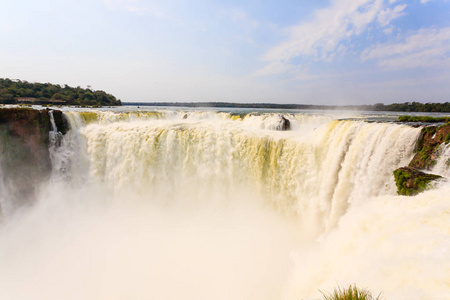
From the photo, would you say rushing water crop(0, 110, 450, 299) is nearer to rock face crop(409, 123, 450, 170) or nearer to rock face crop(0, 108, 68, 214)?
rock face crop(409, 123, 450, 170)

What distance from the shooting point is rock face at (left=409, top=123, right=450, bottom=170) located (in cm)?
511

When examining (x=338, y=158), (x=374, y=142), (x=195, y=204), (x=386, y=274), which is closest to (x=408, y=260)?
(x=386, y=274)

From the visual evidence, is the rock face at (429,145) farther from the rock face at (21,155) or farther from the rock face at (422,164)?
the rock face at (21,155)

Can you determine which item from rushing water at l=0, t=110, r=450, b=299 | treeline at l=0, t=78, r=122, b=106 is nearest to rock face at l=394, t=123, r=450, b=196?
rushing water at l=0, t=110, r=450, b=299

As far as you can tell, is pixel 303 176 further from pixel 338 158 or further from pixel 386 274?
pixel 386 274

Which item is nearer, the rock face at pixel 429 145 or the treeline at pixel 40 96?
the rock face at pixel 429 145

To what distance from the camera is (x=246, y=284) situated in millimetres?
6801

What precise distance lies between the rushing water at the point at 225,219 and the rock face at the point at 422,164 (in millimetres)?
198

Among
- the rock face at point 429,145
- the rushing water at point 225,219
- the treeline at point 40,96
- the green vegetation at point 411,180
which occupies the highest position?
the treeline at point 40,96

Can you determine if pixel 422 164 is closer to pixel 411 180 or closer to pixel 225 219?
pixel 411 180

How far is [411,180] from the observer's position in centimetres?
454

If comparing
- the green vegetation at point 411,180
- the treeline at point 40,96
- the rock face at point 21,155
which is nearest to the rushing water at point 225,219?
the green vegetation at point 411,180

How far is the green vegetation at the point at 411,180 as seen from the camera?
433 cm

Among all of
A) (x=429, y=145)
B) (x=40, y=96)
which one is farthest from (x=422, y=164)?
(x=40, y=96)
